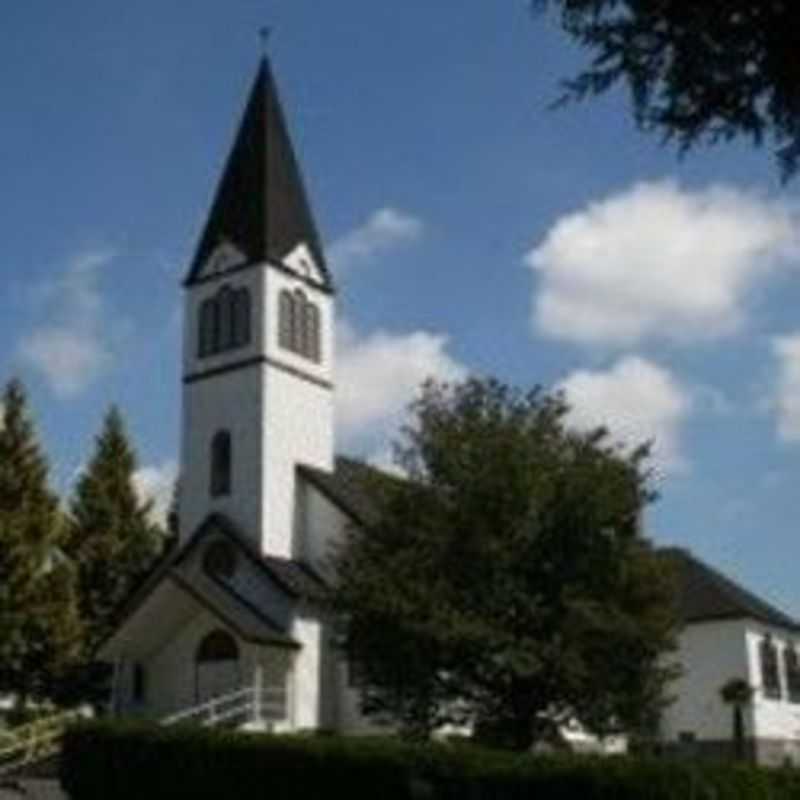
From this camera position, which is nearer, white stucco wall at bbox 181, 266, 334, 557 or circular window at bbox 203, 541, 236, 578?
circular window at bbox 203, 541, 236, 578

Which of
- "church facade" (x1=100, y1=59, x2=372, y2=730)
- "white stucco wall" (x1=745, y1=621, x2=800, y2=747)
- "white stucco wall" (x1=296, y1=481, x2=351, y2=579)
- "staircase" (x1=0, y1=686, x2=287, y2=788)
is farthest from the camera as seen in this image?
"white stucco wall" (x1=745, y1=621, x2=800, y2=747)

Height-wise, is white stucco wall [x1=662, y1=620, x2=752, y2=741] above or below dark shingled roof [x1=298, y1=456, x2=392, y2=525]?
below

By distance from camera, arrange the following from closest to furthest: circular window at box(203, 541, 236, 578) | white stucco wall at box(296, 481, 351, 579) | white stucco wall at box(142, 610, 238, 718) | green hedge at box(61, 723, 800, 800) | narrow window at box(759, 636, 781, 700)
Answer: green hedge at box(61, 723, 800, 800) → white stucco wall at box(142, 610, 238, 718) → white stucco wall at box(296, 481, 351, 579) → circular window at box(203, 541, 236, 578) → narrow window at box(759, 636, 781, 700)

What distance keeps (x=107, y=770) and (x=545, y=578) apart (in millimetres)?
11103

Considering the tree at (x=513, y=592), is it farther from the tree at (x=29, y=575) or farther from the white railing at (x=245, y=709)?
the tree at (x=29, y=575)

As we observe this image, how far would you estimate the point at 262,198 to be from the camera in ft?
167

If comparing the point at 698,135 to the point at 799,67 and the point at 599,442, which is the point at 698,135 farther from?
the point at 599,442

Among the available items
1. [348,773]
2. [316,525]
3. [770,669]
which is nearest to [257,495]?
[316,525]

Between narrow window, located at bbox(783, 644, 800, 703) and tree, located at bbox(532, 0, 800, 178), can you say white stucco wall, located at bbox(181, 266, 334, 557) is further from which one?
tree, located at bbox(532, 0, 800, 178)

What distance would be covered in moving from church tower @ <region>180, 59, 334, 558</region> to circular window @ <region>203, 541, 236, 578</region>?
0.75 metres

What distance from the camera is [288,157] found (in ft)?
173

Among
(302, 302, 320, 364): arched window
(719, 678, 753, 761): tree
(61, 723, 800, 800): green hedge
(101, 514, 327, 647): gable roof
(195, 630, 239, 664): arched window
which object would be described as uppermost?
(302, 302, 320, 364): arched window

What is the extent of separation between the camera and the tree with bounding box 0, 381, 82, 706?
155 ft

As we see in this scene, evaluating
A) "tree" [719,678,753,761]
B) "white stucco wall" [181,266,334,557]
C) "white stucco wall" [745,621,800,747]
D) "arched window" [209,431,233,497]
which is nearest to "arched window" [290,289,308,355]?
"white stucco wall" [181,266,334,557]
